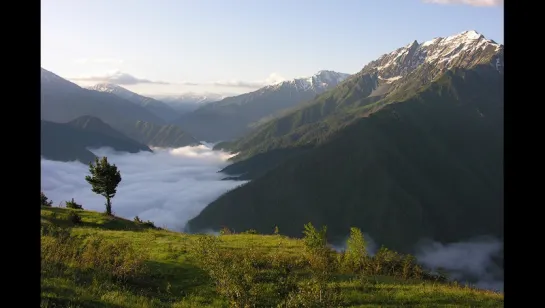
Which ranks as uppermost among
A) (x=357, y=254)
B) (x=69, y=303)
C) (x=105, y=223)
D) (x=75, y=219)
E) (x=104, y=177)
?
(x=104, y=177)

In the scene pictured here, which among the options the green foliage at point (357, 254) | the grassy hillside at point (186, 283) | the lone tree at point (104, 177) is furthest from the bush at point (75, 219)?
the green foliage at point (357, 254)

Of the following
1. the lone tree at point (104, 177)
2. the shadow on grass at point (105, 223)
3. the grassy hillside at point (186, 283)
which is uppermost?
the lone tree at point (104, 177)

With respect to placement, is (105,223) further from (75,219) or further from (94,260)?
(94,260)

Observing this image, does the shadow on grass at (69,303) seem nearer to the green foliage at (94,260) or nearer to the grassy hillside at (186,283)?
the grassy hillside at (186,283)

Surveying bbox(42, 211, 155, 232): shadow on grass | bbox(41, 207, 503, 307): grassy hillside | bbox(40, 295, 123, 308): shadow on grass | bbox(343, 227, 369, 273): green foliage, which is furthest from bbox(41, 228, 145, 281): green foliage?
bbox(42, 211, 155, 232): shadow on grass

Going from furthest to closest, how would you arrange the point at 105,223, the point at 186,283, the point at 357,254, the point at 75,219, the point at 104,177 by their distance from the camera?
the point at 104,177
the point at 105,223
the point at 75,219
the point at 357,254
the point at 186,283

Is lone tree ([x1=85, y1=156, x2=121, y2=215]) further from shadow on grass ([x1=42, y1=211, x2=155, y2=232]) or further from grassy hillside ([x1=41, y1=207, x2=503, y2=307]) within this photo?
grassy hillside ([x1=41, y1=207, x2=503, y2=307])

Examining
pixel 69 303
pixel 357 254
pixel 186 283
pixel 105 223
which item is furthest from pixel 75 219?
pixel 69 303

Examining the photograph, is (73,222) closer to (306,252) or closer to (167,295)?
(306,252)

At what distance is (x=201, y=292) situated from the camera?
1720 cm

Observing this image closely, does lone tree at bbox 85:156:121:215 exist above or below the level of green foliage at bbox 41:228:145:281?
above

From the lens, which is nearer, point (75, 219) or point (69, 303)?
point (69, 303)
